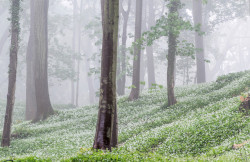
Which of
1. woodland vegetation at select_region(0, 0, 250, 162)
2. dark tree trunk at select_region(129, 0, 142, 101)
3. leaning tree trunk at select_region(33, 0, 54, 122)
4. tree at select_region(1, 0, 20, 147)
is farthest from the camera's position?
leaning tree trunk at select_region(33, 0, 54, 122)

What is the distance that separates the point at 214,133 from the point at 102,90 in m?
5.06

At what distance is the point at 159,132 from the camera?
1441 centimetres

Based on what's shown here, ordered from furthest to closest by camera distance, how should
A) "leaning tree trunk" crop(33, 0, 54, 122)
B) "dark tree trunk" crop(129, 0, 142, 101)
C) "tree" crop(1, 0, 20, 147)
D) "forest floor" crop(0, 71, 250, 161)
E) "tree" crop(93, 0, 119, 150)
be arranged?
"leaning tree trunk" crop(33, 0, 54, 122) → "dark tree trunk" crop(129, 0, 142, 101) → "tree" crop(1, 0, 20, 147) → "tree" crop(93, 0, 119, 150) → "forest floor" crop(0, 71, 250, 161)

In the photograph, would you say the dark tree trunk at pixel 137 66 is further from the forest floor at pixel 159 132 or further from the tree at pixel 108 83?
the tree at pixel 108 83

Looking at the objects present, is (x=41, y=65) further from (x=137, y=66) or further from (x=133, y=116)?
(x=133, y=116)

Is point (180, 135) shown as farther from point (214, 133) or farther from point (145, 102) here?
point (145, 102)

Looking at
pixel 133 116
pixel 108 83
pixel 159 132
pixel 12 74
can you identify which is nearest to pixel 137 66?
pixel 133 116

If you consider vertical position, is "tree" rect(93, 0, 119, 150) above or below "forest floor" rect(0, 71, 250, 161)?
above

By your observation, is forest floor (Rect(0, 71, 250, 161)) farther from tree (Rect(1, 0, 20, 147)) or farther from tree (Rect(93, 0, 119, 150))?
tree (Rect(1, 0, 20, 147))

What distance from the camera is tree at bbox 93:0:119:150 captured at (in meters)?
9.92

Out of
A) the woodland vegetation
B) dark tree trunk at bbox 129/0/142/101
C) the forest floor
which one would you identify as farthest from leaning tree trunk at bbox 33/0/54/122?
dark tree trunk at bbox 129/0/142/101

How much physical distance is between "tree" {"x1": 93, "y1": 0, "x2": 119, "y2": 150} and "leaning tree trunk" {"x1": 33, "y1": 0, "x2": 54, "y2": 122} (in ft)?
54.1

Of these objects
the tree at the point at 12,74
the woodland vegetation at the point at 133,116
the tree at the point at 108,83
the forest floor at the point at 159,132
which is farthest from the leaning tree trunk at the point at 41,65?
the tree at the point at 108,83

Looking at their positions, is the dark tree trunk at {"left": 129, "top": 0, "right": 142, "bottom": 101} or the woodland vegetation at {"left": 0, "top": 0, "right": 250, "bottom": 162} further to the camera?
the dark tree trunk at {"left": 129, "top": 0, "right": 142, "bottom": 101}
